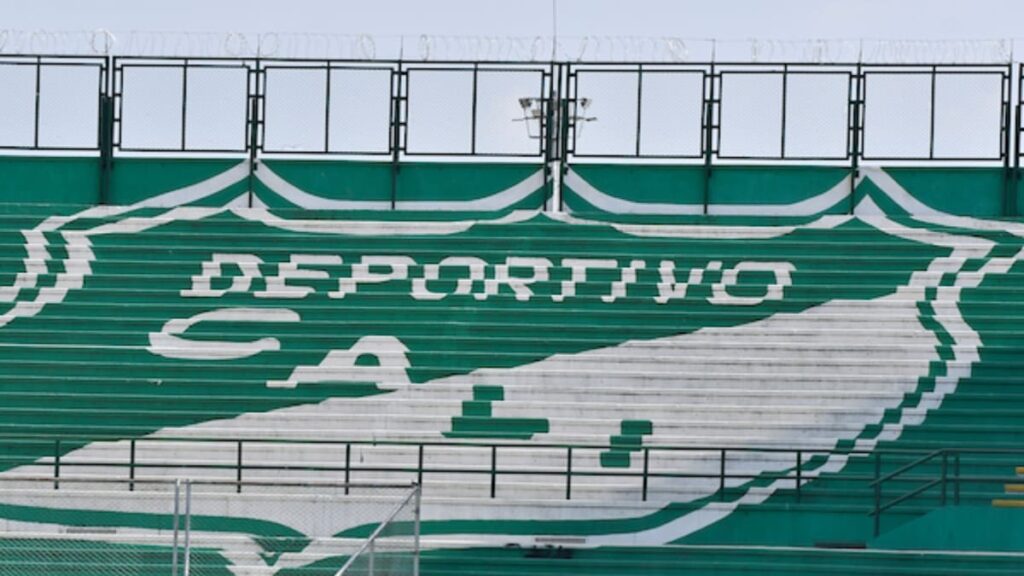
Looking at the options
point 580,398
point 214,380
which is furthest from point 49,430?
point 580,398

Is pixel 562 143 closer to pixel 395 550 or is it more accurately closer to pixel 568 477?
pixel 568 477

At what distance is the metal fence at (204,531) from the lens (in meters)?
19.0

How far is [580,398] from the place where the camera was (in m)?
24.4

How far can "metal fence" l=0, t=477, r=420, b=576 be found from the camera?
19.0 meters

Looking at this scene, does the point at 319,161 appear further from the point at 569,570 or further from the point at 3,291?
the point at 569,570

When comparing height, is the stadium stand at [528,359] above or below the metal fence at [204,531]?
above

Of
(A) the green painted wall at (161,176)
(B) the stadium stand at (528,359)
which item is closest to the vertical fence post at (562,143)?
(B) the stadium stand at (528,359)

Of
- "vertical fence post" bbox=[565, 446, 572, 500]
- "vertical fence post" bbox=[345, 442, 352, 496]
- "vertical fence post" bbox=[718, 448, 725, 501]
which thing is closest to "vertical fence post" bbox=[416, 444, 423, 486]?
"vertical fence post" bbox=[345, 442, 352, 496]

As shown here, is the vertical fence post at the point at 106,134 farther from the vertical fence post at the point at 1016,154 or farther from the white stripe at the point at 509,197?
the vertical fence post at the point at 1016,154

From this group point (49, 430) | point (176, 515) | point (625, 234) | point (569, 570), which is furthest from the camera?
point (625, 234)

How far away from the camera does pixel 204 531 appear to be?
2183 cm

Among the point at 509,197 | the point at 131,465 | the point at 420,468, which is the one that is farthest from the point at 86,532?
the point at 509,197

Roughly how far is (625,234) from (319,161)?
4.28 meters

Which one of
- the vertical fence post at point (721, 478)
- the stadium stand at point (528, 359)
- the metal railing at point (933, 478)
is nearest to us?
the metal railing at point (933, 478)
